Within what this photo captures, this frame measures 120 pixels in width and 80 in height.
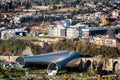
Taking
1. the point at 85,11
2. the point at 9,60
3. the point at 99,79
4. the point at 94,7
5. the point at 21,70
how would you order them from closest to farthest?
the point at 99,79 → the point at 21,70 → the point at 9,60 → the point at 85,11 → the point at 94,7

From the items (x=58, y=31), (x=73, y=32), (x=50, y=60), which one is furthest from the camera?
(x=58, y=31)

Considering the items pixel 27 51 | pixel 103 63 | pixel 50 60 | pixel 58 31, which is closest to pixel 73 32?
pixel 58 31

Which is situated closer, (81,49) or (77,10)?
(81,49)

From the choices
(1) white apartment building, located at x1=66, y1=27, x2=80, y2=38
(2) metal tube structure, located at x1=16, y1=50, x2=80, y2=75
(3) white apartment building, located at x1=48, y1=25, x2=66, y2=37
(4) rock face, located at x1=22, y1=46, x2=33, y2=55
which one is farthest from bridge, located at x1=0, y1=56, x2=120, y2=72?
(3) white apartment building, located at x1=48, y1=25, x2=66, y2=37

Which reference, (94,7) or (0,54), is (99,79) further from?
(94,7)

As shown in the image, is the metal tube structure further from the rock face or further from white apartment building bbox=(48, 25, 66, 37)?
white apartment building bbox=(48, 25, 66, 37)

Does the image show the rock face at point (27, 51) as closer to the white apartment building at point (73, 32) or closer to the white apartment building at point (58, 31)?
the white apartment building at point (73, 32)

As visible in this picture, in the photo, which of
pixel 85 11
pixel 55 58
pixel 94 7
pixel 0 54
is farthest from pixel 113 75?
pixel 94 7

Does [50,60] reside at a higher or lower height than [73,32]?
higher

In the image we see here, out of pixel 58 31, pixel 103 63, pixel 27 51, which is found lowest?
pixel 58 31

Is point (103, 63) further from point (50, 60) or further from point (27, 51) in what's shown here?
point (27, 51)

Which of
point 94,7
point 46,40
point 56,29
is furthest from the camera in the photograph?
point 94,7
